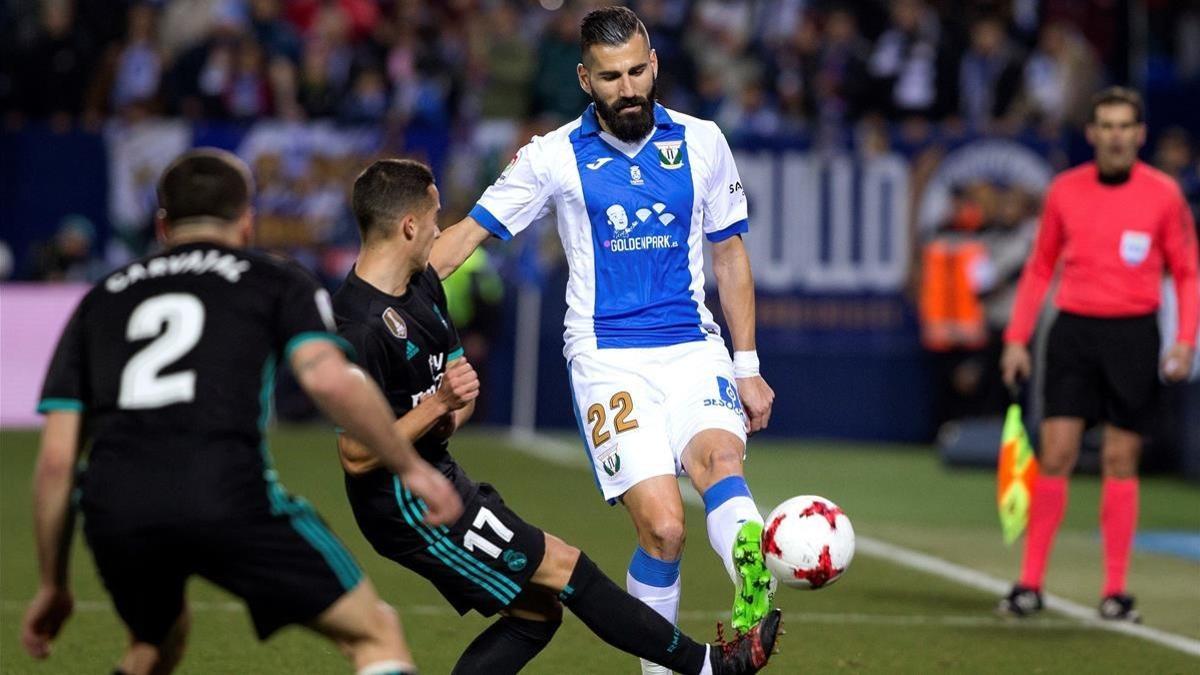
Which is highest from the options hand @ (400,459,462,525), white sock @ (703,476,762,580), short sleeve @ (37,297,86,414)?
short sleeve @ (37,297,86,414)

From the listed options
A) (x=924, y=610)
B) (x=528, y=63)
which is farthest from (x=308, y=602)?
(x=528, y=63)

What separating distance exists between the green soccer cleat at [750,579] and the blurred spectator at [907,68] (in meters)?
13.5

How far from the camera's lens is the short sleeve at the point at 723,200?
21.6 feet

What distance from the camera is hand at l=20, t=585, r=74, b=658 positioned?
181 inches

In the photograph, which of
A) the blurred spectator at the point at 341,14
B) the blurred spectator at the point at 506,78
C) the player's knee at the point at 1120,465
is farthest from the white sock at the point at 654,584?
the blurred spectator at the point at 341,14

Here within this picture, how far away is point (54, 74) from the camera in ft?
61.3

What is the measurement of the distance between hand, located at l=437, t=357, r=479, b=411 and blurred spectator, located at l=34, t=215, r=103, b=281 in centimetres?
1275

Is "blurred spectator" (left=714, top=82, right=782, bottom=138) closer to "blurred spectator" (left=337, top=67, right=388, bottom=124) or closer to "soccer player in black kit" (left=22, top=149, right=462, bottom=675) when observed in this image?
"blurred spectator" (left=337, top=67, right=388, bottom=124)

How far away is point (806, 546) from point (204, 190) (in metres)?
2.18

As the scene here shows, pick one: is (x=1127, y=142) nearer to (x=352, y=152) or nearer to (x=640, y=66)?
(x=640, y=66)

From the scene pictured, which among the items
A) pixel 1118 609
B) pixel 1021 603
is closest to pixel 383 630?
pixel 1021 603

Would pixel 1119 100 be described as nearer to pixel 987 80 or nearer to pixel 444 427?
pixel 444 427

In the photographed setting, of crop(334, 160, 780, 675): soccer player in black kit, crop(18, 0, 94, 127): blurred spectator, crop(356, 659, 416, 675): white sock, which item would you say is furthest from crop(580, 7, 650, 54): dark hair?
crop(18, 0, 94, 127): blurred spectator

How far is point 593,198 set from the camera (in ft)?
21.2
